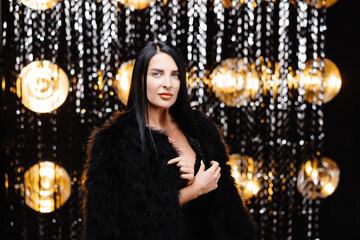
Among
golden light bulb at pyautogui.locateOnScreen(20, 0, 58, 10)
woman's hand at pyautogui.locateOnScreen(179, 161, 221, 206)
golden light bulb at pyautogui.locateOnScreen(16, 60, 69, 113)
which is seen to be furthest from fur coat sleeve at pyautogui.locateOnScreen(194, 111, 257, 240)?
golden light bulb at pyautogui.locateOnScreen(20, 0, 58, 10)

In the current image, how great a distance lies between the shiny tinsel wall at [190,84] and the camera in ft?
6.12

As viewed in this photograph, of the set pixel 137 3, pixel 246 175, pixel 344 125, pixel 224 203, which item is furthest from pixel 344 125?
pixel 137 3

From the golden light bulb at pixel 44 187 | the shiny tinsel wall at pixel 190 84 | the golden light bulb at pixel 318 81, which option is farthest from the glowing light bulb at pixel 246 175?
the golden light bulb at pixel 44 187

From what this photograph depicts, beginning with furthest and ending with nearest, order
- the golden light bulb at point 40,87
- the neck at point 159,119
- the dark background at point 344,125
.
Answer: the dark background at point 344,125 < the golden light bulb at point 40,87 < the neck at point 159,119

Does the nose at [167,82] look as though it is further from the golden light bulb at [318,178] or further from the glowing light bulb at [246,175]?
the golden light bulb at [318,178]

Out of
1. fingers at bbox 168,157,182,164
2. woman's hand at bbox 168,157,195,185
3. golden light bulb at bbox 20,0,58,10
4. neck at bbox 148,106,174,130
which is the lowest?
woman's hand at bbox 168,157,195,185

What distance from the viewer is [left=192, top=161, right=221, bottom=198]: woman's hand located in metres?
1.15

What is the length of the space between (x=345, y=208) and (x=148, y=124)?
5.04ft

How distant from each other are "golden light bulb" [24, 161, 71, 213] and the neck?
0.83m

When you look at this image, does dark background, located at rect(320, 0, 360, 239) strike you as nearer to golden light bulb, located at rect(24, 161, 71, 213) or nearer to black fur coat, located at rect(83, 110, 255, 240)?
black fur coat, located at rect(83, 110, 255, 240)

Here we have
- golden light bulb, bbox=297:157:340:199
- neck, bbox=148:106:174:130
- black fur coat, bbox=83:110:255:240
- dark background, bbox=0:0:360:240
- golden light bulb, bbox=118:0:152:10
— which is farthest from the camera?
dark background, bbox=0:0:360:240

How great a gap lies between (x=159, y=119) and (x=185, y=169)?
212 mm

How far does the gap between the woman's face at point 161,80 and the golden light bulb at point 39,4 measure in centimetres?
96

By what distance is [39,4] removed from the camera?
1857 mm
